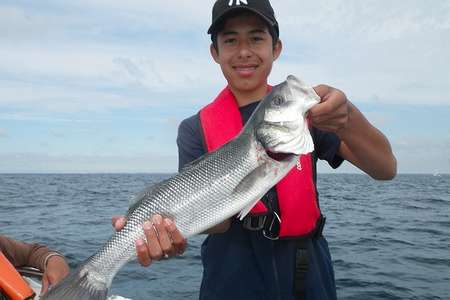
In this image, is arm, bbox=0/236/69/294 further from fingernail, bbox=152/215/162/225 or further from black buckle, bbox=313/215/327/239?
black buckle, bbox=313/215/327/239

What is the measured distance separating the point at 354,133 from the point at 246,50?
1.27 m

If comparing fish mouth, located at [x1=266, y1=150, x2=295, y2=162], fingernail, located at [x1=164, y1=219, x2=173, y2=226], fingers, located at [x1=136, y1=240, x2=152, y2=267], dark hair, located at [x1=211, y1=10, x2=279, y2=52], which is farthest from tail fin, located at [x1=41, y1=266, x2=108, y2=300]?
dark hair, located at [x1=211, y1=10, x2=279, y2=52]

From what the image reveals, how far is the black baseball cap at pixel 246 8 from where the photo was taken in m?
4.17

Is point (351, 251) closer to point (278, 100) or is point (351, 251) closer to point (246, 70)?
point (246, 70)

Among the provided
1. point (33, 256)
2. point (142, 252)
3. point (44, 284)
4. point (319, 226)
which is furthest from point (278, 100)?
point (33, 256)

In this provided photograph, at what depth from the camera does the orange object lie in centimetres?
464

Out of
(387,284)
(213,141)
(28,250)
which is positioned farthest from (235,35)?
(387,284)

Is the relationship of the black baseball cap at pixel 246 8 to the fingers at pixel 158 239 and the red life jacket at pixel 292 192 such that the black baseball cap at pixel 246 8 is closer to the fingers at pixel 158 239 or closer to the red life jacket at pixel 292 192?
the red life jacket at pixel 292 192

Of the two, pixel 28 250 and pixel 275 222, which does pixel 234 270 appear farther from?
pixel 28 250

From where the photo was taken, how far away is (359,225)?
21031 mm

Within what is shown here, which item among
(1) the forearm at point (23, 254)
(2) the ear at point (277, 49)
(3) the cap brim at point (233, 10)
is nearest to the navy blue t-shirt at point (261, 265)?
(2) the ear at point (277, 49)

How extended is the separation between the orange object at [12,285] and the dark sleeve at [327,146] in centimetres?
329

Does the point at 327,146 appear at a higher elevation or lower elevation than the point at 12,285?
higher

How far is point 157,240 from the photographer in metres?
3.99
